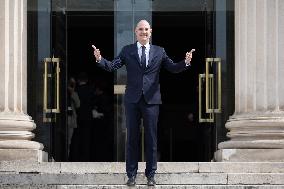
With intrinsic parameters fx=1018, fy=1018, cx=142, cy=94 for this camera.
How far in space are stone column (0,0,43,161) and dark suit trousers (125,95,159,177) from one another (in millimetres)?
3107

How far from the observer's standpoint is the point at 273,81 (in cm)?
1652

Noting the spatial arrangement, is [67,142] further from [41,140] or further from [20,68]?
[20,68]

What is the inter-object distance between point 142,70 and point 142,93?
334 mm

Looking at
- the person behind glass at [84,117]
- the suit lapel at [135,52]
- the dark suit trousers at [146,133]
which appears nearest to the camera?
the dark suit trousers at [146,133]

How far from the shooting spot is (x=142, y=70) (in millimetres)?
13539

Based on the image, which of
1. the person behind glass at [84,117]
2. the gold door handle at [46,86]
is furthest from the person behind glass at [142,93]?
the person behind glass at [84,117]

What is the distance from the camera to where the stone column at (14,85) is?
1627 centimetres

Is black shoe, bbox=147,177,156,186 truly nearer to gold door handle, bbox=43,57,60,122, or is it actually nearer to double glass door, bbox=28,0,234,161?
double glass door, bbox=28,0,234,161

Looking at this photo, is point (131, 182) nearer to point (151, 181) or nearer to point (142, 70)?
point (151, 181)

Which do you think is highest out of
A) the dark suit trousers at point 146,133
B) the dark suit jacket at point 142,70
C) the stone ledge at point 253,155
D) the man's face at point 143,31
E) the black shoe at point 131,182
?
the man's face at point 143,31

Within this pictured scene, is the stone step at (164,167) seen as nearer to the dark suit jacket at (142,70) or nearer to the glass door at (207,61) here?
the dark suit jacket at (142,70)

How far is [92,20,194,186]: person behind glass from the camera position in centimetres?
1339

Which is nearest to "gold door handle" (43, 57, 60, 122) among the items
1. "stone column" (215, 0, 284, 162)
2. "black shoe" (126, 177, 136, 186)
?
"stone column" (215, 0, 284, 162)

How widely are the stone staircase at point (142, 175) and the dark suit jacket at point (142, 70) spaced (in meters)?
1.22
